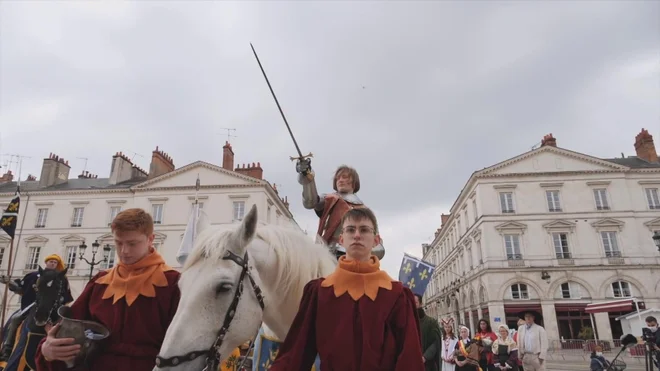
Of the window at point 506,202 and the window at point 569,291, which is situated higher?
the window at point 506,202

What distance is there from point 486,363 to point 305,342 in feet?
34.8

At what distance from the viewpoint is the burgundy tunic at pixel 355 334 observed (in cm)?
190

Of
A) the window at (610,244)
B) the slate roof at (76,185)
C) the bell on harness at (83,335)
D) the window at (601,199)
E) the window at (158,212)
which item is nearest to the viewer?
the bell on harness at (83,335)

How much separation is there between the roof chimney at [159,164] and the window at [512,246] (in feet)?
109

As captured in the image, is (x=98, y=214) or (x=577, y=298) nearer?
(x=577, y=298)

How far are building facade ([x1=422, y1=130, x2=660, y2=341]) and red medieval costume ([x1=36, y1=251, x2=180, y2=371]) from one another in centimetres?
3652

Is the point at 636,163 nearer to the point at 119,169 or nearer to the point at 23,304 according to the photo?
the point at 23,304

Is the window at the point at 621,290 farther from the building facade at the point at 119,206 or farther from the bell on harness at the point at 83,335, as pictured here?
the bell on harness at the point at 83,335

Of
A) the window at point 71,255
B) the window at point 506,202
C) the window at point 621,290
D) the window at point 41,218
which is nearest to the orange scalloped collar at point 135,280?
the window at point 506,202

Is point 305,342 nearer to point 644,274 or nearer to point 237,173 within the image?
point 237,173

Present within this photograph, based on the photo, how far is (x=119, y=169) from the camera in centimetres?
4025

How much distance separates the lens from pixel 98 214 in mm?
37875

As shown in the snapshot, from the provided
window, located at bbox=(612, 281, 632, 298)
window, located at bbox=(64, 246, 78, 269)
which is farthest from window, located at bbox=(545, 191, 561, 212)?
window, located at bbox=(64, 246, 78, 269)

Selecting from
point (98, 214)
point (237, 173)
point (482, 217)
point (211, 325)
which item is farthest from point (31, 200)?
point (211, 325)
